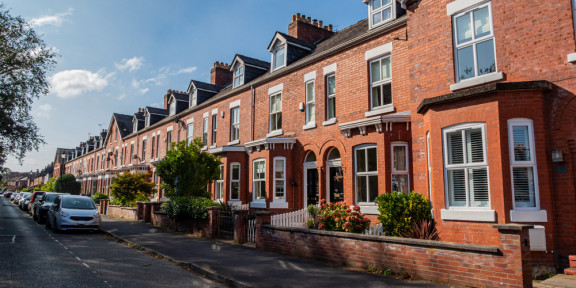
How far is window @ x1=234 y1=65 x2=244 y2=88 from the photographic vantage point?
21.6m

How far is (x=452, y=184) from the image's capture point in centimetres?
906

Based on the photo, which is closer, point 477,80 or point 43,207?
point 477,80

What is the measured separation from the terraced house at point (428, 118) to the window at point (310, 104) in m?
0.07

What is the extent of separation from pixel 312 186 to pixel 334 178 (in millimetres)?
1367

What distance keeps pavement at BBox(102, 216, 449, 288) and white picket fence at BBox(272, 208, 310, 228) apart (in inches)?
46.6

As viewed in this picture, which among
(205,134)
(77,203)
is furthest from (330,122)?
(77,203)

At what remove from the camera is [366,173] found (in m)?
12.7

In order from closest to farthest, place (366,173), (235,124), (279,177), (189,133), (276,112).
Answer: (366,173), (279,177), (276,112), (235,124), (189,133)

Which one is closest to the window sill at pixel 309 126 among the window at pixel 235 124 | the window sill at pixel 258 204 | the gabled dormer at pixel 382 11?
the window sill at pixel 258 204

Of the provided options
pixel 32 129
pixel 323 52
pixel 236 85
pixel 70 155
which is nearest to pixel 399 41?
pixel 323 52

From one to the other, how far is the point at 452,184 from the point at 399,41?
5.46 metres

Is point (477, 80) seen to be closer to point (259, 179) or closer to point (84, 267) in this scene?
point (84, 267)

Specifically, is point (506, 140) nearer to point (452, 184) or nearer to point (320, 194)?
point (452, 184)

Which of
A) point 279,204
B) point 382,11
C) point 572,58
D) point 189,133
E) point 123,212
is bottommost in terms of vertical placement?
point 123,212
